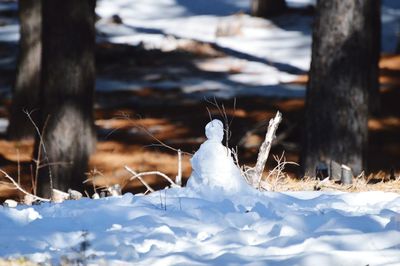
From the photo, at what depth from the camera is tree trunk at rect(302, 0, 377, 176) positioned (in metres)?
10.3

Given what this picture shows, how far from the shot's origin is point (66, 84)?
12148 mm

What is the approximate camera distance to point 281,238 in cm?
482

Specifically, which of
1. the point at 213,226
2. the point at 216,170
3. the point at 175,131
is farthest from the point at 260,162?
the point at 175,131

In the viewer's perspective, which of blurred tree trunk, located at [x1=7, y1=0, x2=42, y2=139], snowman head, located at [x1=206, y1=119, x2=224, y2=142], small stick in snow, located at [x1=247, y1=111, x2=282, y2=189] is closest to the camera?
snowman head, located at [x1=206, y1=119, x2=224, y2=142]

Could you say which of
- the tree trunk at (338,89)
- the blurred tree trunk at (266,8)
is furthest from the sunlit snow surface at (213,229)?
the blurred tree trunk at (266,8)

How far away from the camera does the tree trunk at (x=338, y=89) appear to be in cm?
1029

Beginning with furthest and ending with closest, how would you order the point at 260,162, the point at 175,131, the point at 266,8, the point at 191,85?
the point at 266,8 < the point at 191,85 < the point at 175,131 < the point at 260,162

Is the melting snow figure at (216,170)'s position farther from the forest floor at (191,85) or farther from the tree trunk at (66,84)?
the tree trunk at (66,84)

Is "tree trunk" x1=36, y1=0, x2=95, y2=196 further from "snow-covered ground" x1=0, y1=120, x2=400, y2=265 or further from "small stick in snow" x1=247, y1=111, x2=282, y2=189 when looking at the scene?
"snow-covered ground" x1=0, y1=120, x2=400, y2=265

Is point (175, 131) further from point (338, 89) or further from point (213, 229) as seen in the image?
point (213, 229)

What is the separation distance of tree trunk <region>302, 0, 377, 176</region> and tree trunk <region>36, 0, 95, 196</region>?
3039 mm

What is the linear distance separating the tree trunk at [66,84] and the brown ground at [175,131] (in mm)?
421

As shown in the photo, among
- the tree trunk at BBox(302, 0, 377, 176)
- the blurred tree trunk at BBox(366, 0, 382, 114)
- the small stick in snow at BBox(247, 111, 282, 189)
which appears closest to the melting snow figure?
the small stick in snow at BBox(247, 111, 282, 189)

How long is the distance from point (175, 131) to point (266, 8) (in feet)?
38.7
